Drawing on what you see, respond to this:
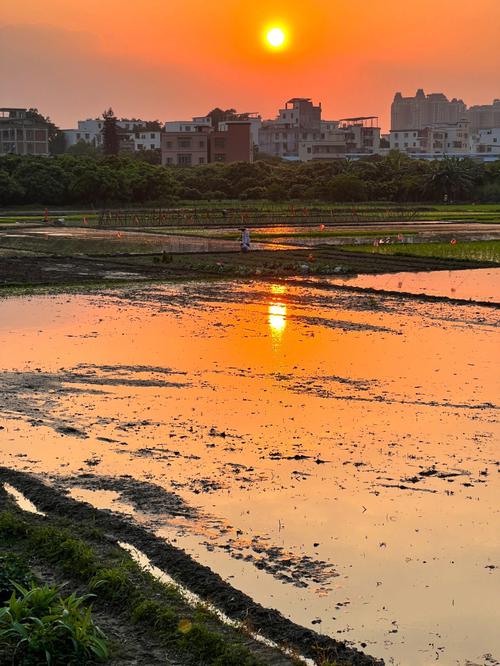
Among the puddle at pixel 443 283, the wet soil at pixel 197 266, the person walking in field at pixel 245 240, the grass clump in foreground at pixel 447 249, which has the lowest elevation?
the puddle at pixel 443 283

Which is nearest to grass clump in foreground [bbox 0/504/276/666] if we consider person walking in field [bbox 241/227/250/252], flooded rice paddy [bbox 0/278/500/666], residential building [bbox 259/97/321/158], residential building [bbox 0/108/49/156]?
flooded rice paddy [bbox 0/278/500/666]

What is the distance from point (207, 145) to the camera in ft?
353

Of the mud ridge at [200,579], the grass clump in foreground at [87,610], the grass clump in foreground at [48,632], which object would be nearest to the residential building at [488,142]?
the mud ridge at [200,579]

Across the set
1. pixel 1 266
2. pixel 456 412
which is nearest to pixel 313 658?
pixel 456 412

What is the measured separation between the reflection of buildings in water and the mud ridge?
9.12 meters

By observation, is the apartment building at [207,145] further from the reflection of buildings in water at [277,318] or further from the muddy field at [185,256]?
the reflection of buildings in water at [277,318]

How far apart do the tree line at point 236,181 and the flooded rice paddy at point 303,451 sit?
49.3m

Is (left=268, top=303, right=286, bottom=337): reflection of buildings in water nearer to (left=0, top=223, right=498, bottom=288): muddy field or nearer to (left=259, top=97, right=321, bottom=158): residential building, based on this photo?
(left=0, top=223, right=498, bottom=288): muddy field

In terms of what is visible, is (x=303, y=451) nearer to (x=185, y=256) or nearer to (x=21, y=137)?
(x=185, y=256)

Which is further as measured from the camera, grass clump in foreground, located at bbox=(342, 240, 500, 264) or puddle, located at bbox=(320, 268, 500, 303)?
grass clump in foreground, located at bbox=(342, 240, 500, 264)

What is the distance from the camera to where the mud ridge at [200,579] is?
6.17m

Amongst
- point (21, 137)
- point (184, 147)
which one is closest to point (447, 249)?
point (184, 147)

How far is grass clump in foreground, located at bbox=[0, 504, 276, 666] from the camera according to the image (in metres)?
5.84

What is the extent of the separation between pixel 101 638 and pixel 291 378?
8079 mm
